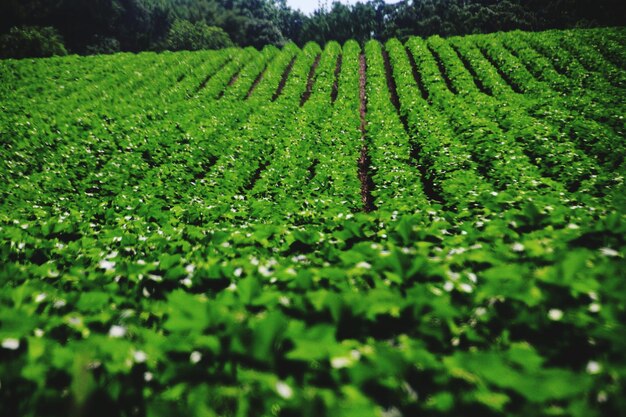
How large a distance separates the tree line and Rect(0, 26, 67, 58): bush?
97 millimetres

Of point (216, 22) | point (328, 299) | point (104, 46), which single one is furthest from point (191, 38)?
point (328, 299)

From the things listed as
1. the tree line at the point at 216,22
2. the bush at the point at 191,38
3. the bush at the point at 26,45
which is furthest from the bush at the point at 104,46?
the bush at the point at 26,45

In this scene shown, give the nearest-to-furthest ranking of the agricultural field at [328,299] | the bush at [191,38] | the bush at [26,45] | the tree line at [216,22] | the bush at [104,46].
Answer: the agricultural field at [328,299], the bush at [26,45], the tree line at [216,22], the bush at [191,38], the bush at [104,46]

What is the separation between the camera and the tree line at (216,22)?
141 feet

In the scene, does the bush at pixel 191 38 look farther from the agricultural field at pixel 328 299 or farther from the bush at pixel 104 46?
the agricultural field at pixel 328 299

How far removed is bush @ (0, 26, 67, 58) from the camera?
35.6 meters

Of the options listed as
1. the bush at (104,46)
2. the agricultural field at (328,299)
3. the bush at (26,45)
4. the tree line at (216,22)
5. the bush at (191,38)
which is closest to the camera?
the agricultural field at (328,299)

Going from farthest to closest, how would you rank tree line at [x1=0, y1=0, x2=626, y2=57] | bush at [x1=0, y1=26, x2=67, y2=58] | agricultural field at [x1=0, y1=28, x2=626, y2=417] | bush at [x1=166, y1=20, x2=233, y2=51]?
bush at [x1=166, y1=20, x2=233, y2=51]
tree line at [x1=0, y1=0, x2=626, y2=57]
bush at [x1=0, y1=26, x2=67, y2=58]
agricultural field at [x1=0, y1=28, x2=626, y2=417]

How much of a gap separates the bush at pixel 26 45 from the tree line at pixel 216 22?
0.10 m

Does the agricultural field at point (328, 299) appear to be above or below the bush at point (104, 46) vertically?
below

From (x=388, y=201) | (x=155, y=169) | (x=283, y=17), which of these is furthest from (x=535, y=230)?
(x=283, y=17)

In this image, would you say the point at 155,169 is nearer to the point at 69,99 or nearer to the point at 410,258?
the point at 410,258

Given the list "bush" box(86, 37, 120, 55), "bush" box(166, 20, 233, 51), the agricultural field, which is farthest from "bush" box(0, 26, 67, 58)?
the agricultural field

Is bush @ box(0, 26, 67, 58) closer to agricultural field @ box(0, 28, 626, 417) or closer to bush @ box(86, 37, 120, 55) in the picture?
bush @ box(86, 37, 120, 55)
